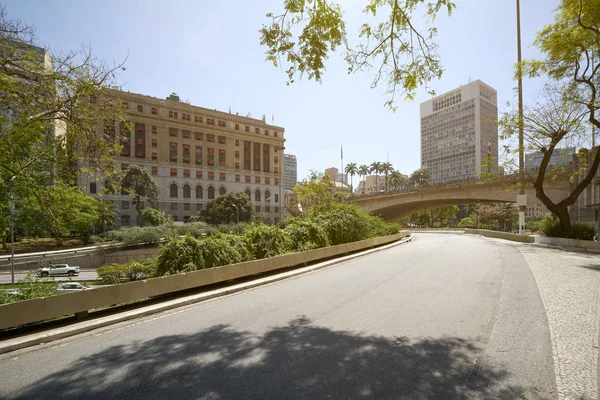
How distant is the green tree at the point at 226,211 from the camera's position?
6550 centimetres

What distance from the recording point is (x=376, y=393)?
3.63m

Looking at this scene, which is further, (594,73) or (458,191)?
(458,191)

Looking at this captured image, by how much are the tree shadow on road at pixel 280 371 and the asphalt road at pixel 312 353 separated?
0.01 metres

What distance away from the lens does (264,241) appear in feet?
40.8

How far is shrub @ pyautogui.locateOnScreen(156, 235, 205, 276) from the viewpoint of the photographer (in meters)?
8.86

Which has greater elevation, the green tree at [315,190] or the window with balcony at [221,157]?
the window with balcony at [221,157]

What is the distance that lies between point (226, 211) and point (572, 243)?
5447cm

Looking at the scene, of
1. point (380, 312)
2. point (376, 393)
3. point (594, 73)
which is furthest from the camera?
point (594, 73)

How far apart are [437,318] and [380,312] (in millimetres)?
1072

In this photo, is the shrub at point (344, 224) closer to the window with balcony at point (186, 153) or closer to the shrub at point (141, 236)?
the shrub at point (141, 236)

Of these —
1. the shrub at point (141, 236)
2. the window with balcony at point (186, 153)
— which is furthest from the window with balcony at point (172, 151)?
the shrub at point (141, 236)

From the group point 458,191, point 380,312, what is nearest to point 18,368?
point 380,312

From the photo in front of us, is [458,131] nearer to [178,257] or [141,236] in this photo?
[141,236]

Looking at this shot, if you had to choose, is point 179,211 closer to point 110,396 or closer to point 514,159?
point 514,159
